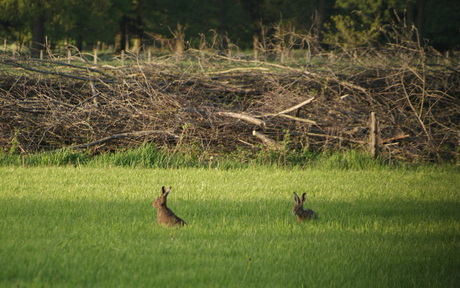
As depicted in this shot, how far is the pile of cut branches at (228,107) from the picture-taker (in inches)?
526

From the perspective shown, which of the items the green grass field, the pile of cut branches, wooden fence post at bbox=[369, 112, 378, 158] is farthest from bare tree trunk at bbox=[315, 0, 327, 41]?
the green grass field

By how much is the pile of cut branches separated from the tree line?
2093 cm

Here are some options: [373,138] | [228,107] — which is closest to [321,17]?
[228,107]

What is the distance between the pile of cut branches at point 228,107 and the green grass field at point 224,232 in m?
2.41

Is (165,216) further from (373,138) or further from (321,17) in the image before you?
(321,17)

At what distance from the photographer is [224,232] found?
6.82m

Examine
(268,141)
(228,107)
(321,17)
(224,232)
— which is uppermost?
(321,17)

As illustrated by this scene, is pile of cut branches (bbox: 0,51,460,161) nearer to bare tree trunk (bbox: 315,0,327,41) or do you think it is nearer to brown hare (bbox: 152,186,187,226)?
brown hare (bbox: 152,186,187,226)

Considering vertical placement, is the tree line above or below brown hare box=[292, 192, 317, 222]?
above

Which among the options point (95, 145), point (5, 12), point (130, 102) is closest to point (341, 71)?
point (130, 102)

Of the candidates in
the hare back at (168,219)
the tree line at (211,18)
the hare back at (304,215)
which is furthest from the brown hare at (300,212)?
the tree line at (211,18)

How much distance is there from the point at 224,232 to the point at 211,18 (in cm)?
5279

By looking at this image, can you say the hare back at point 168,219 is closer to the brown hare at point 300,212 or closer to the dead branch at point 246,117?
the brown hare at point 300,212

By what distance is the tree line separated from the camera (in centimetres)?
4433
